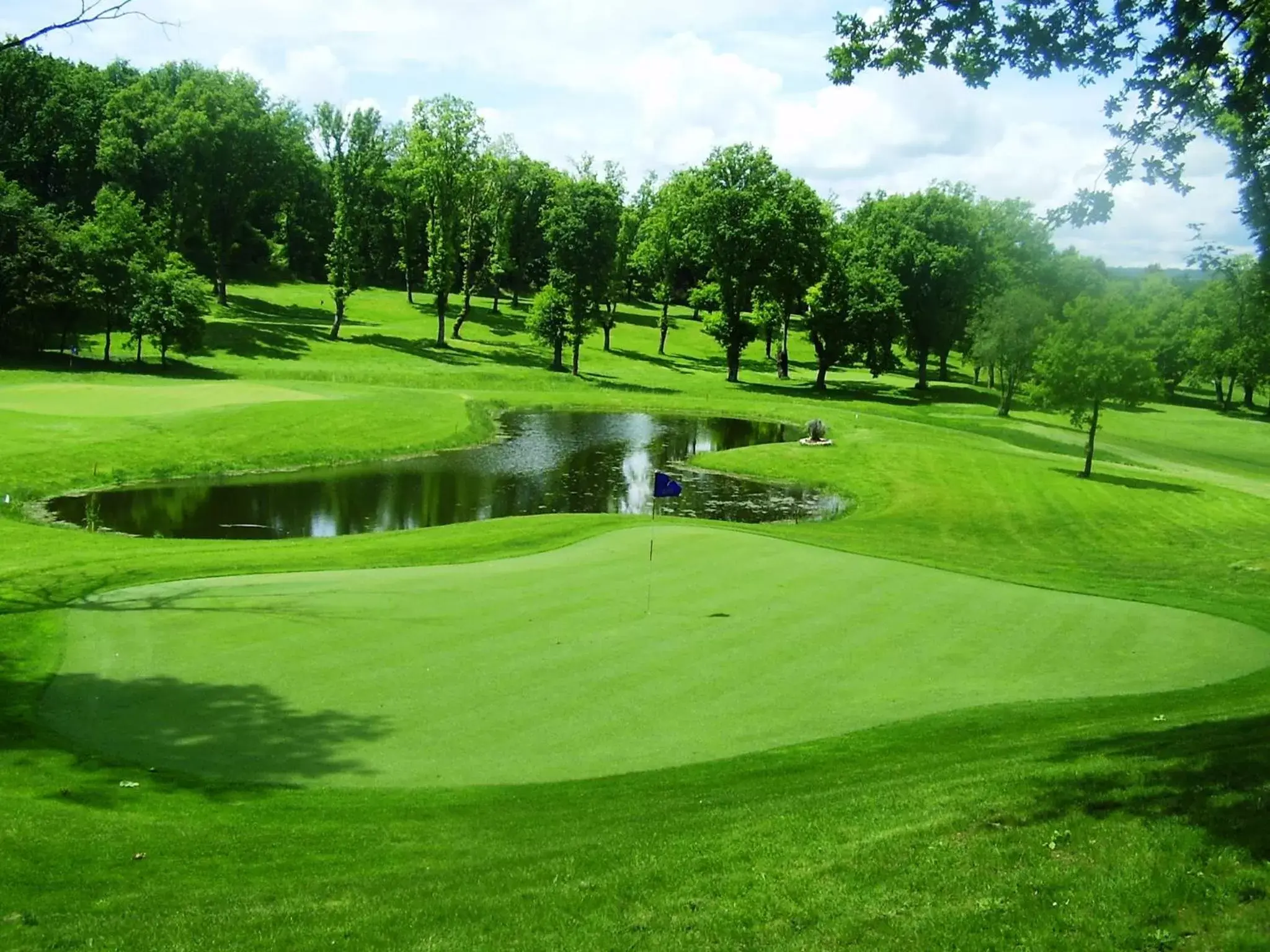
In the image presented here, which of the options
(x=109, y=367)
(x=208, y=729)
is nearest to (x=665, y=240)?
(x=109, y=367)

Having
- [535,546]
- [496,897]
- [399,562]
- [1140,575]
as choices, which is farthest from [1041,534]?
[496,897]

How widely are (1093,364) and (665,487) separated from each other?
29.4 meters

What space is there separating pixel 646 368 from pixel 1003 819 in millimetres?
74868

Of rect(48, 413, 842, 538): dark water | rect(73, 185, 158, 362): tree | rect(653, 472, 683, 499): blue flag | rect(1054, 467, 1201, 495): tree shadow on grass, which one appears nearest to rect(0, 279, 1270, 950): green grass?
rect(653, 472, 683, 499): blue flag

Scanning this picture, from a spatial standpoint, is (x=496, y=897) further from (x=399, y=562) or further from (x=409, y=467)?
(x=409, y=467)

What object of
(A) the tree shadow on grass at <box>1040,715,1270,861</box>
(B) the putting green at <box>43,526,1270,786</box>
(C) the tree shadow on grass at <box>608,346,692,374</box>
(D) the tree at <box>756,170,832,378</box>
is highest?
(D) the tree at <box>756,170,832,378</box>

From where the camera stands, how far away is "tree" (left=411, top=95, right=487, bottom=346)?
77375mm

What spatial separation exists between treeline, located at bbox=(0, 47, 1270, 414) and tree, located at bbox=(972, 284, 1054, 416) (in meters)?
0.14

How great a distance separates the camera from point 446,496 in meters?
37.0

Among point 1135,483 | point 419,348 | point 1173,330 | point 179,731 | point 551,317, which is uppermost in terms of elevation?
point 1173,330

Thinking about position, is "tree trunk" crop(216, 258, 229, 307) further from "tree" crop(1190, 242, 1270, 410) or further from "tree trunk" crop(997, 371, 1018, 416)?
"tree" crop(1190, 242, 1270, 410)

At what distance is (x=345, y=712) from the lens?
11555 mm

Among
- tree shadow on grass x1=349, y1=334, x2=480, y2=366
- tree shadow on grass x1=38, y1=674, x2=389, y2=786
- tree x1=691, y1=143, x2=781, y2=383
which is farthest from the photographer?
tree x1=691, y1=143, x2=781, y2=383

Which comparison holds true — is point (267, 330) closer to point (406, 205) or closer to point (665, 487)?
point (406, 205)
